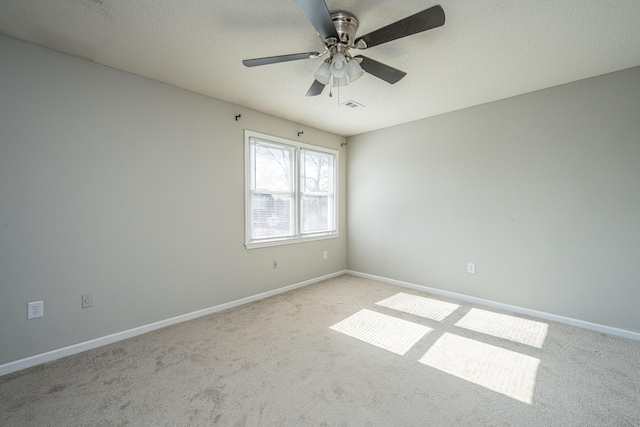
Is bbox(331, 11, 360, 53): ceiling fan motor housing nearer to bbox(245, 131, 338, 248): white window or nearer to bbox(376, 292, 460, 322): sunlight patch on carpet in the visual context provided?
bbox(245, 131, 338, 248): white window

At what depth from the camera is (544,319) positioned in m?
2.84

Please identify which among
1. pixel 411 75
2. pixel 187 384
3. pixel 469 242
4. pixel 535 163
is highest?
pixel 411 75

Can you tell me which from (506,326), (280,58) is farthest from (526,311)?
(280,58)

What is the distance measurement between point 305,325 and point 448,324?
145cm

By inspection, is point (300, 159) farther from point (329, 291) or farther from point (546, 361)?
point (546, 361)

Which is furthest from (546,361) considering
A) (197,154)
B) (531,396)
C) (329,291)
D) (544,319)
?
(197,154)

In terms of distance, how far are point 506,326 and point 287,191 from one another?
2.93 metres

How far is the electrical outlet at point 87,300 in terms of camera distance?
7.38 feet

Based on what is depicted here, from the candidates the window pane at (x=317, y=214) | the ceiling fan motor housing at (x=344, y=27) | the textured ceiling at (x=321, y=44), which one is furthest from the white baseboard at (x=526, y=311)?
the ceiling fan motor housing at (x=344, y=27)

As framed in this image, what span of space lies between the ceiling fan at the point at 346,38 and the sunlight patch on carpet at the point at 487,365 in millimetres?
2187

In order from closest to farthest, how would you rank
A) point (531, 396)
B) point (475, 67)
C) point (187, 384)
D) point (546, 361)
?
1. point (531, 396)
2. point (187, 384)
3. point (546, 361)
4. point (475, 67)

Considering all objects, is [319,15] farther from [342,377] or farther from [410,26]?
[342,377]

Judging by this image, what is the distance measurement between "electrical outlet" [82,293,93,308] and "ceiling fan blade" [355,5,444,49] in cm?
285

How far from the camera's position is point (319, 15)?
1431 millimetres
